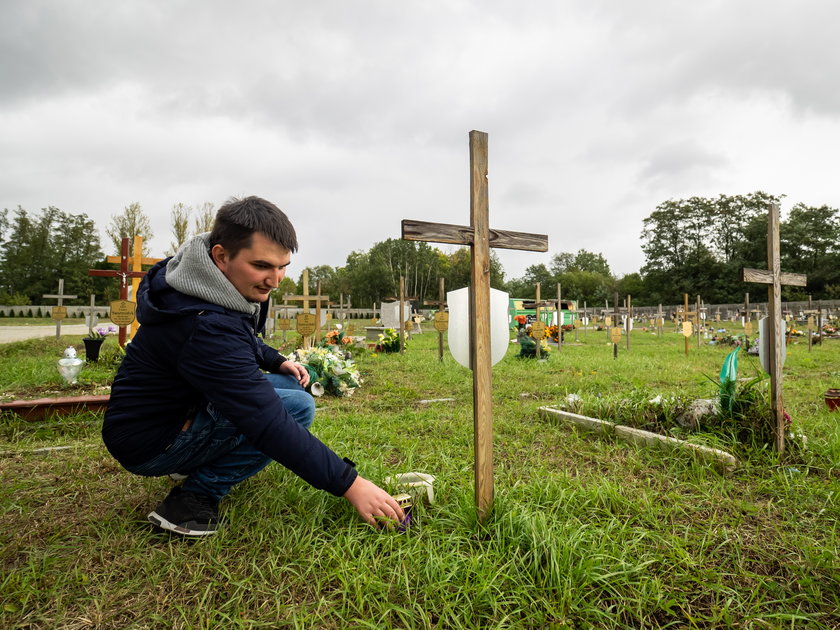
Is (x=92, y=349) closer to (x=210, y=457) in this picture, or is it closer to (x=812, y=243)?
(x=210, y=457)

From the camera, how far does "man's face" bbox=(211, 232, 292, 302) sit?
1.76 m

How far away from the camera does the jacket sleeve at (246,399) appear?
163 centimetres

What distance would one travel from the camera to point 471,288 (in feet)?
6.70

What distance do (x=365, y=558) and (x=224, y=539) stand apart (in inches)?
25.7

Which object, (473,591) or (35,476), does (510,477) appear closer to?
(473,591)

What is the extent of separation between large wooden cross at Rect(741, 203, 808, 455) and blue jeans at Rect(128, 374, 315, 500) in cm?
317

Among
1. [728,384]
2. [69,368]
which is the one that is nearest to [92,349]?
[69,368]

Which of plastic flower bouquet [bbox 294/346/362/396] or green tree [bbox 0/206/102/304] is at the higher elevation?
green tree [bbox 0/206/102/304]

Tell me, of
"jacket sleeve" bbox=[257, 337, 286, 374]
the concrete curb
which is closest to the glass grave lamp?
"jacket sleeve" bbox=[257, 337, 286, 374]

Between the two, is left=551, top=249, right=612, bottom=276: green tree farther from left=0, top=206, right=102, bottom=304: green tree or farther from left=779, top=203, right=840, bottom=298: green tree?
left=0, top=206, right=102, bottom=304: green tree

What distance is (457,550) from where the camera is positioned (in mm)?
1815

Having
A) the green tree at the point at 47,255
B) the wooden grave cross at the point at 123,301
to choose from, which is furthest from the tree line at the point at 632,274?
the wooden grave cross at the point at 123,301

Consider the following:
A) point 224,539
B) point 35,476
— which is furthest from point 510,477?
point 35,476

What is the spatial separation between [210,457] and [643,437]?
116 inches
